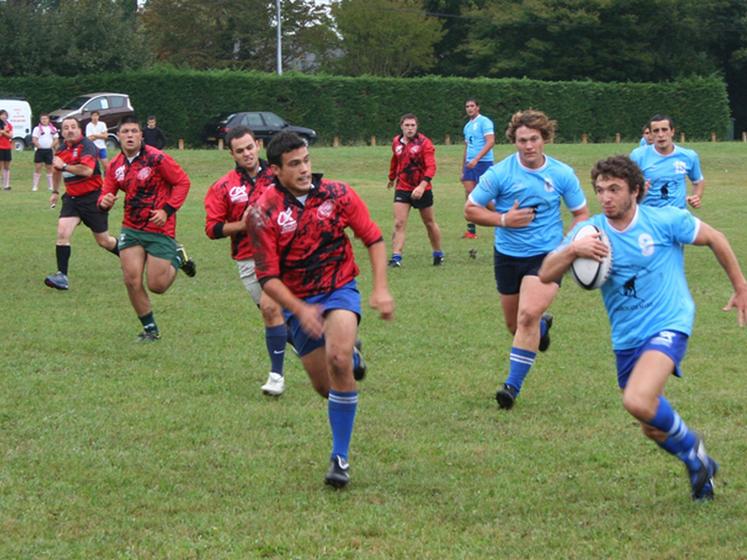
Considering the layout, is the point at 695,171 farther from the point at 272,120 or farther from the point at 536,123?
the point at 272,120

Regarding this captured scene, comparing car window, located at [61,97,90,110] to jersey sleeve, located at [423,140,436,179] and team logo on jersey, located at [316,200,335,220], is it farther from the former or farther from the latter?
team logo on jersey, located at [316,200,335,220]

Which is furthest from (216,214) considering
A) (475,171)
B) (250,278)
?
(475,171)

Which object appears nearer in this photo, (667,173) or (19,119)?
(667,173)

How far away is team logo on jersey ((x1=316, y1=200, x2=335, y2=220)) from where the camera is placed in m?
6.66

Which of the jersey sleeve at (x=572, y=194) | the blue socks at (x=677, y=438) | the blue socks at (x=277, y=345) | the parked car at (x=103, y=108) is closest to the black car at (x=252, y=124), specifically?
the parked car at (x=103, y=108)

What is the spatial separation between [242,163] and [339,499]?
3.68m

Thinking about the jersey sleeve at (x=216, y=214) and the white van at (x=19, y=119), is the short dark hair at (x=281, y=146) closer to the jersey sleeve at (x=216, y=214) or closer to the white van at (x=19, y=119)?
the jersey sleeve at (x=216, y=214)

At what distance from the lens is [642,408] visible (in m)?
5.89

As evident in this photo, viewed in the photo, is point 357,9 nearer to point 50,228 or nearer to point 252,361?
point 50,228

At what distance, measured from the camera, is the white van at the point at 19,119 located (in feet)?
137

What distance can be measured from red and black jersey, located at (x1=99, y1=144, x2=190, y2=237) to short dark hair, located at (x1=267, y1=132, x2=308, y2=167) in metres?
4.38

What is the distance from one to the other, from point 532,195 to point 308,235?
2727 millimetres

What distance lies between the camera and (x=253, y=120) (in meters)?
42.4

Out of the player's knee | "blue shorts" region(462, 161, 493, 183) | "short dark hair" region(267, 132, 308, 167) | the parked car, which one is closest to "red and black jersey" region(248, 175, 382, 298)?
"short dark hair" region(267, 132, 308, 167)
